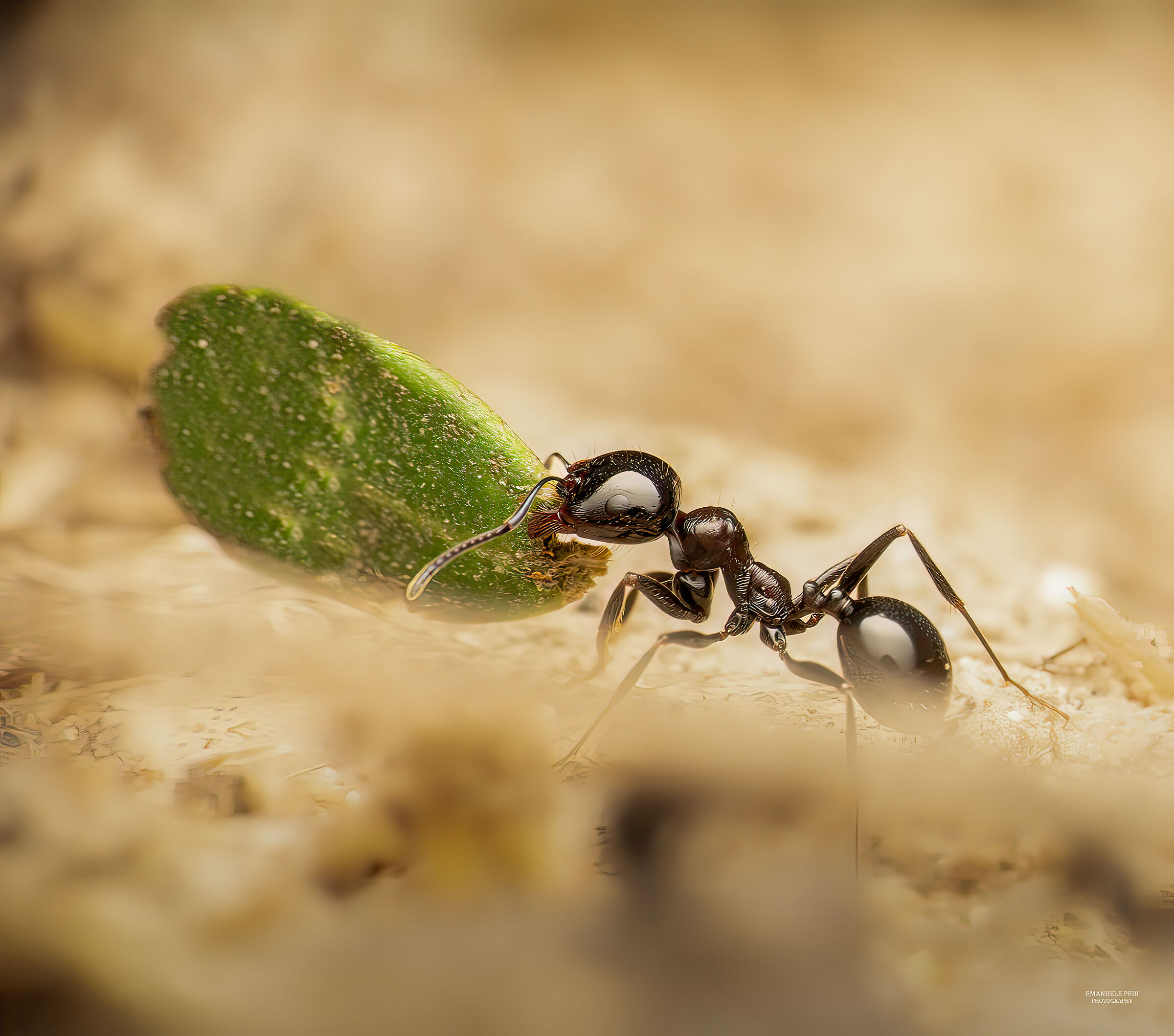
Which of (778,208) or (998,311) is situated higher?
(778,208)

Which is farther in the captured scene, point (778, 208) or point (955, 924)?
point (778, 208)

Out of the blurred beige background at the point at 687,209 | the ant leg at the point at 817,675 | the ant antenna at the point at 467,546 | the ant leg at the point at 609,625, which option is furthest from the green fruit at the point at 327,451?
the blurred beige background at the point at 687,209

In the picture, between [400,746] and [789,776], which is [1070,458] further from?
[400,746]

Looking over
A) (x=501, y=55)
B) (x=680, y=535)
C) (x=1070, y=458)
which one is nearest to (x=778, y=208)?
(x=501, y=55)

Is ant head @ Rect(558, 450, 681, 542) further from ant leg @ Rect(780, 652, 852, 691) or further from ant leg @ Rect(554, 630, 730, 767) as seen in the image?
ant leg @ Rect(780, 652, 852, 691)

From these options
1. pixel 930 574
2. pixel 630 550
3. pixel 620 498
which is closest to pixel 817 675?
pixel 930 574

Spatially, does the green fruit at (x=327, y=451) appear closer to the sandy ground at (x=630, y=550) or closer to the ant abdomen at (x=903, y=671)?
the sandy ground at (x=630, y=550)

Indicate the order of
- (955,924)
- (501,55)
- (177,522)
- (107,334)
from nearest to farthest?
(955,924), (177,522), (107,334), (501,55)
